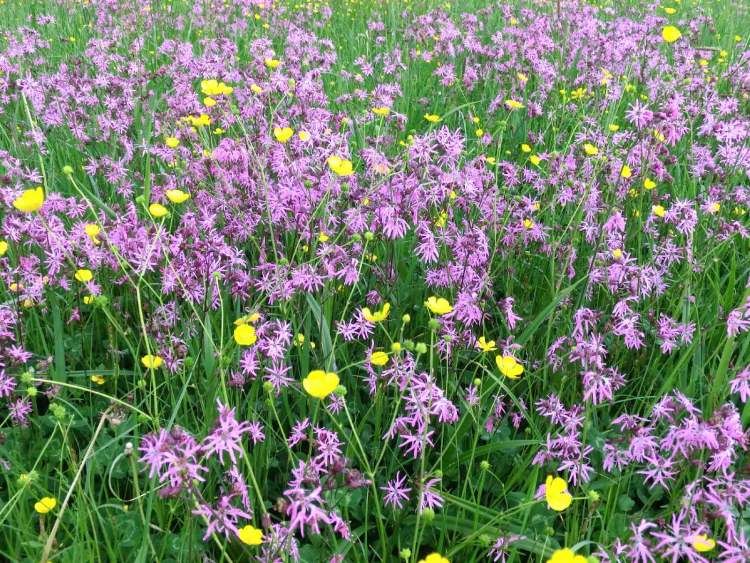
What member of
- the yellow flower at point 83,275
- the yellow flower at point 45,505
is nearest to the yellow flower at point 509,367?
the yellow flower at point 45,505

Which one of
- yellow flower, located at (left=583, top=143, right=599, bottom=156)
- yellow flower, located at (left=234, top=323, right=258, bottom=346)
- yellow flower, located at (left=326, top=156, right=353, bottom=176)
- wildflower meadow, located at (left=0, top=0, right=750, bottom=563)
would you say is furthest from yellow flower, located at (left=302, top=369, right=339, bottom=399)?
yellow flower, located at (left=583, top=143, right=599, bottom=156)

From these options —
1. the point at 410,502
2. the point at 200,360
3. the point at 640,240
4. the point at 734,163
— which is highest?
the point at 734,163

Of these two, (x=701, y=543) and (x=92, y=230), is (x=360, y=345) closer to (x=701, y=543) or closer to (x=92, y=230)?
(x=92, y=230)

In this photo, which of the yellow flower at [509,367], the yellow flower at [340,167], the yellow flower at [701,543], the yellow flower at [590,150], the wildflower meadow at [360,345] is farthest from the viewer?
the yellow flower at [590,150]

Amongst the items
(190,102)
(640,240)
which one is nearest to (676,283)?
(640,240)

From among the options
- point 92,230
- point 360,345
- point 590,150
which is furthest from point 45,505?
point 590,150

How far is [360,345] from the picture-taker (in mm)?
2246

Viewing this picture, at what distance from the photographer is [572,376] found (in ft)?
6.48

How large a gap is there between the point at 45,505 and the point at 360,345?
1056 mm

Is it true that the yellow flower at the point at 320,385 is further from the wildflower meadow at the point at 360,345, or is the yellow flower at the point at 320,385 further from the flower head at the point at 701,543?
the flower head at the point at 701,543

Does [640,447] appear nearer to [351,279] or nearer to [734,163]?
A: [351,279]

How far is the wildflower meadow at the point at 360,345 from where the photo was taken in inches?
59.4

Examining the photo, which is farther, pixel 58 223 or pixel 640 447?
pixel 58 223

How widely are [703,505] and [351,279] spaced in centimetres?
113
